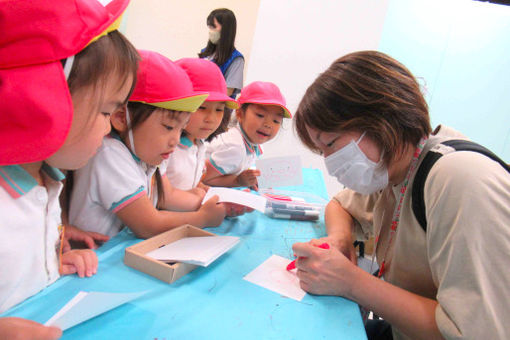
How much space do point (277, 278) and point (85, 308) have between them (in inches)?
18.1

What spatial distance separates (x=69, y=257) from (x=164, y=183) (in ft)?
1.86

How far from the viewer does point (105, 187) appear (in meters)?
0.91

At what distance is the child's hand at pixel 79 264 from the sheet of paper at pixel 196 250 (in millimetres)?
130

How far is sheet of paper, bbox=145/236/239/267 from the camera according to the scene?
0.75 meters

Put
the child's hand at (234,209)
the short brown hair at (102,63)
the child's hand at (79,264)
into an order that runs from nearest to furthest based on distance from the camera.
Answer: the short brown hair at (102,63)
the child's hand at (79,264)
the child's hand at (234,209)

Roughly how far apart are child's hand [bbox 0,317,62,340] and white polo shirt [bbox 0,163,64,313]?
5.7 inches

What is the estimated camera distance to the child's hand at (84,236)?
91 centimetres

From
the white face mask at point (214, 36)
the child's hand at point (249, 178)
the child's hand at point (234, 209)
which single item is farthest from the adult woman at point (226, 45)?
the child's hand at point (234, 209)

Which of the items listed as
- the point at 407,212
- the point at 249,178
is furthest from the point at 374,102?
the point at 249,178

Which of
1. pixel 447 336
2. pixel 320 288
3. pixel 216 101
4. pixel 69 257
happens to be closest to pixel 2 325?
pixel 69 257

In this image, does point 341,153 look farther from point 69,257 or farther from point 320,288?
point 69,257

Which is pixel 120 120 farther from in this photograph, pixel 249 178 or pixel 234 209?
pixel 249 178

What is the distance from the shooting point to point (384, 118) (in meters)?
0.80

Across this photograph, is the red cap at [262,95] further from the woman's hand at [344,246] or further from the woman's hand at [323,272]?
the woman's hand at [323,272]
